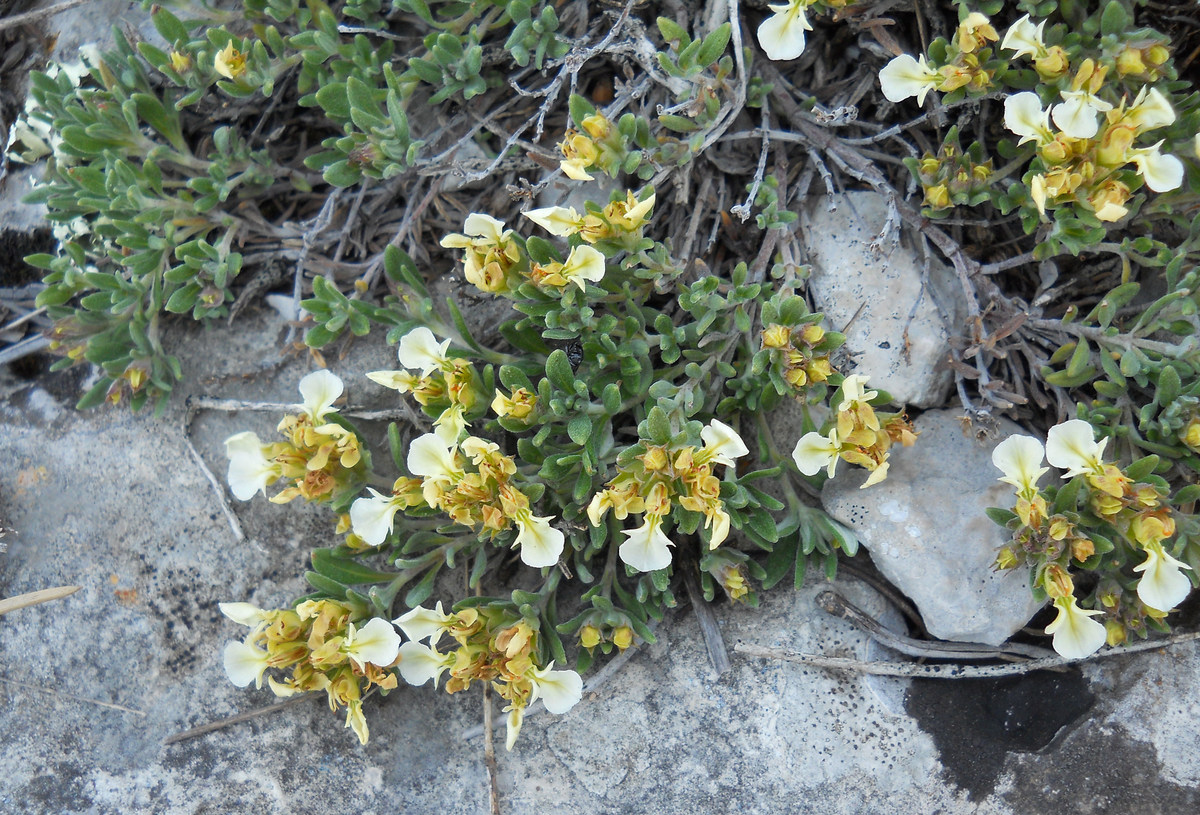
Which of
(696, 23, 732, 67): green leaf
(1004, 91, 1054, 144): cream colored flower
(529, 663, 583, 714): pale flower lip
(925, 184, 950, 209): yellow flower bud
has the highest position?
(696, 23, 732, 67): green leaf

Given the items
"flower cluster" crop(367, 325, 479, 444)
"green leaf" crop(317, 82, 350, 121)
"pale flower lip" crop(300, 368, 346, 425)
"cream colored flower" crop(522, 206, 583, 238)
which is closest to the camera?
"cream colored flower" crop(522, 206, 583, 238)

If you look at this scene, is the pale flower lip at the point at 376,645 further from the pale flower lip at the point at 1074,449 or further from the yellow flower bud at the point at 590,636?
the pale flower lip at the point at 1074,449

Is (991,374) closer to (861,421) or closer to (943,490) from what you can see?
(943,490)

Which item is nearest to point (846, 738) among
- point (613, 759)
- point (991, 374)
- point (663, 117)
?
point (613, 759)

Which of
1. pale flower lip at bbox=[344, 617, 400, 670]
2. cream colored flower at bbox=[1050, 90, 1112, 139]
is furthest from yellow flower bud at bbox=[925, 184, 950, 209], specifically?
pale flower lip at bbox=[344, 617, 400, 670]

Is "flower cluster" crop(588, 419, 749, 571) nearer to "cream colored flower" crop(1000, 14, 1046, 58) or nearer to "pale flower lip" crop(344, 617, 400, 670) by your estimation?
"pale flower lip" crop(344, 617, 400, 670)

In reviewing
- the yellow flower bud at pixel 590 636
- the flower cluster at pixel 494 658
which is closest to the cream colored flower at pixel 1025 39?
the yellow flower bud at pixel 590 636
